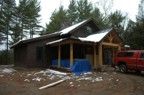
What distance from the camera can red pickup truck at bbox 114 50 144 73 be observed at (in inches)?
662

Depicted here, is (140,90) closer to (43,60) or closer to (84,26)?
(43,60)

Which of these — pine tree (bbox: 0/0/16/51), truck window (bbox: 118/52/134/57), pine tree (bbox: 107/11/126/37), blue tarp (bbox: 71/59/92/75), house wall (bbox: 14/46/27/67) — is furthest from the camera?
pine tree (bbox: 107/11/126/37)

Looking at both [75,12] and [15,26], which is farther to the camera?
[75,12]

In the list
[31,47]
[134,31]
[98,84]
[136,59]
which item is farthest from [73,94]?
[134,31]

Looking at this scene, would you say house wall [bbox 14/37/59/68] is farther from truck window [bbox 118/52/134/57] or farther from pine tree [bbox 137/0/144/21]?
pine tree [bbox 137/0/144/21]

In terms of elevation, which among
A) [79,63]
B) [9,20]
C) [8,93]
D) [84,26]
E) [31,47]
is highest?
[9,20]

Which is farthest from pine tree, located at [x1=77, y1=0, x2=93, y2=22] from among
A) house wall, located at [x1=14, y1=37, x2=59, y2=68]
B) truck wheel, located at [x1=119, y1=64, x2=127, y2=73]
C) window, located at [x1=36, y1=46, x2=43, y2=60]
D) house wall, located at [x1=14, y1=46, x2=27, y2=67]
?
truck wheel, located at [x1=119, y1=64, x2=127, y2=73]

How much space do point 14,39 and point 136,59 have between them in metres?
29.6

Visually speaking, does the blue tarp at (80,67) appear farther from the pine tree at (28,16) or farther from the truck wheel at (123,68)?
the pine tree at (28,16)

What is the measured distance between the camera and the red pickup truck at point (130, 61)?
55.2ft

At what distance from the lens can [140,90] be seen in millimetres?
11117

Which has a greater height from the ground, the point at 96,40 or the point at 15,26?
the point at 15,26

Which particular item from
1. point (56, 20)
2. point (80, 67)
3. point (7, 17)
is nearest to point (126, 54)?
Answer: point (80, 67)

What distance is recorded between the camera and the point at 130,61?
17.6 meters
